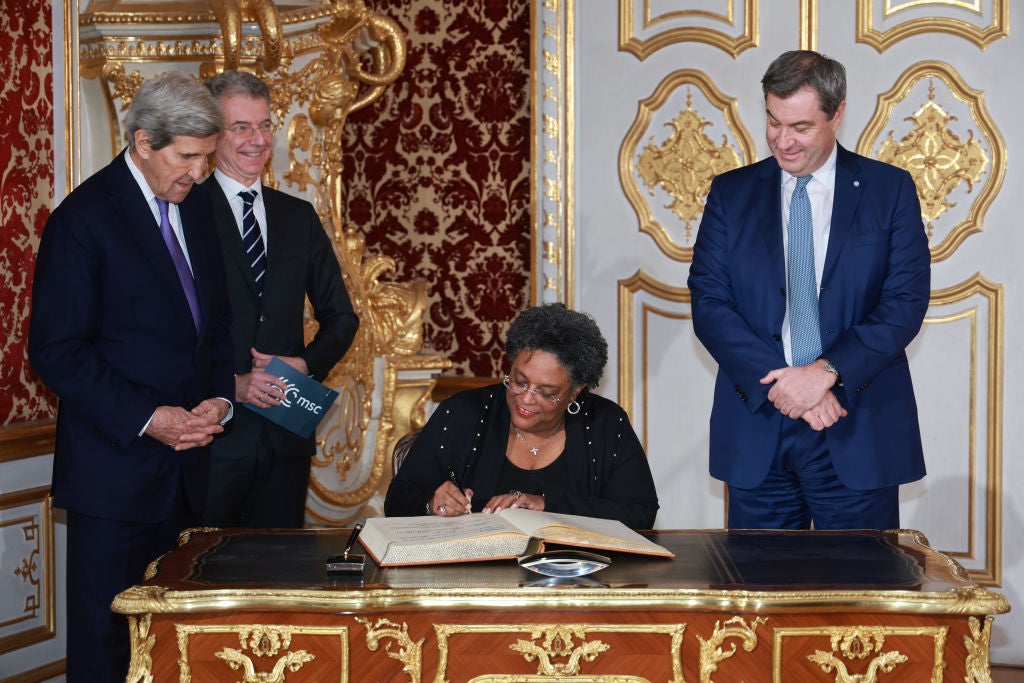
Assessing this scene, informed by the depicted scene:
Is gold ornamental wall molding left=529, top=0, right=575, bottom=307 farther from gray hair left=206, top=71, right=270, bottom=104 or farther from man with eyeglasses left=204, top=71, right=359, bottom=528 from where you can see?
gray hair left=206, top=71, right=270, bottom=104

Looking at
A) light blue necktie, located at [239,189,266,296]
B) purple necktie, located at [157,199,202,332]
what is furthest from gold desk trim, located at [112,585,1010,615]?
light blue necktie, located at [239,189,266,296]

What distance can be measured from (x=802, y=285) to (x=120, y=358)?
171 cm

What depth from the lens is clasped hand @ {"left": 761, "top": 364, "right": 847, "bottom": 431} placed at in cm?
292

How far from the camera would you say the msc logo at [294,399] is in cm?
319

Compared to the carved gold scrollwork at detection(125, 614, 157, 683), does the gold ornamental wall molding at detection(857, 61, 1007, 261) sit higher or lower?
higher

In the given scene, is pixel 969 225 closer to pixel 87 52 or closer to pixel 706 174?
pixel 706 174

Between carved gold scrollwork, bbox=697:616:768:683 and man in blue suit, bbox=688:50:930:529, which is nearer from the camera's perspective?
carved gold scrollwork, bbox=697:616:768:683

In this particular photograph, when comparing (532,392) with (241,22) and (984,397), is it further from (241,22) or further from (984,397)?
(984,397)

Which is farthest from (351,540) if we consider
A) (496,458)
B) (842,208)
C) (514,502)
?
(842,208)

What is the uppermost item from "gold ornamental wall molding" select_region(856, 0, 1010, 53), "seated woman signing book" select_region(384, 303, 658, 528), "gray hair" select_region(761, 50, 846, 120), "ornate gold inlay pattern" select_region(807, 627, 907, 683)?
"gold ornamental wall molding" select_region(856, 0, 1010, 53)

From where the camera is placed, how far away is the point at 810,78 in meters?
2.97

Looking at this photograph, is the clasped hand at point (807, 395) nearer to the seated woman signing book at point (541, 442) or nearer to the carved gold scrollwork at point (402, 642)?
the seated woman signing book at point (541, 442)

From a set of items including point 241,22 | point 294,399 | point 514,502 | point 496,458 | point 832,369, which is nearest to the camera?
point 514,502

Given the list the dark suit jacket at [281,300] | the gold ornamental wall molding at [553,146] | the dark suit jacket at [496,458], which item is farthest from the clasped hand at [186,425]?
the gold ornamental wall molding at [553,146]
